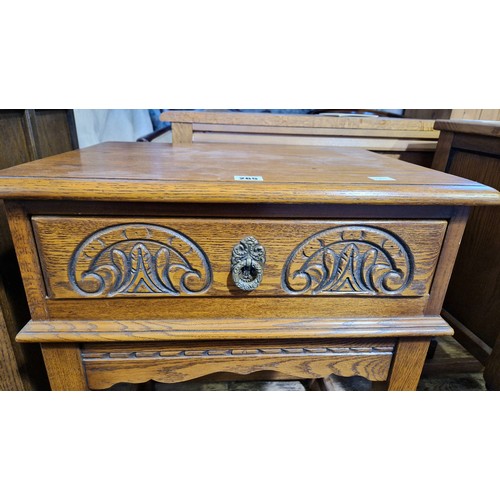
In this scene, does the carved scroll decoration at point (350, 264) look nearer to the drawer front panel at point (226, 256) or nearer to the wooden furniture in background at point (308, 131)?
the drawer front panel at point (226, 256)

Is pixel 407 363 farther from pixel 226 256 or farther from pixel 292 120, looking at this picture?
pixel 292 120

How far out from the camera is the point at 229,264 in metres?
0.56

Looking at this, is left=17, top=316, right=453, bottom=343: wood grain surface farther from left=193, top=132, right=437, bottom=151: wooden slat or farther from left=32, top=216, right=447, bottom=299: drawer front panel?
left=193, top=132, right=437, bottom=151: wooden slat

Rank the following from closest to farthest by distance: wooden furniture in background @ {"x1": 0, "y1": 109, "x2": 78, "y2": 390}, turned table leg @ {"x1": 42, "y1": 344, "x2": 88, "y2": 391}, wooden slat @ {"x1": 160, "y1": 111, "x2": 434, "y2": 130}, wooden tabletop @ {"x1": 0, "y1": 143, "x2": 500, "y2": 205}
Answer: wooden tabletop @ {"x1": 0, "y1": 143, "x2": 500, "y2": 205} → turned table leg @ {"x1": 42, "y1": 344, "x2": 88, "y2": 391} → wooden furniture in background @ {"x1": 0, "y1": 109, "x2": 78, "y2": 390} → wooden slat @ {"x1": 160, "y1": 111, "x2": 434, "y2": 130}

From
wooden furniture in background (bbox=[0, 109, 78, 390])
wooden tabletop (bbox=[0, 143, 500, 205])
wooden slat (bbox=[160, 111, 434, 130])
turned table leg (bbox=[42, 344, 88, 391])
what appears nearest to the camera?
wooden tabletop (bbox=[0, 143, 500, 205])

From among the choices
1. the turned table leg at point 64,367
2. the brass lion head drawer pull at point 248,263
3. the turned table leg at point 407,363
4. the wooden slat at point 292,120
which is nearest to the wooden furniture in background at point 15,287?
the turned table leg at point 64,367

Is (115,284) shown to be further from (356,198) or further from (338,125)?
(338,125)

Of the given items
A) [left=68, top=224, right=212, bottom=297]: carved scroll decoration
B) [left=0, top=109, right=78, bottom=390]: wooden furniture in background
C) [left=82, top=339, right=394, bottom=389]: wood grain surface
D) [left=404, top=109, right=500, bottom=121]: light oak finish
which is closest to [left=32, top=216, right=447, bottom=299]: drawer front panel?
[left=68, top=224, right=212, bottom=297]: carved scroll decoration

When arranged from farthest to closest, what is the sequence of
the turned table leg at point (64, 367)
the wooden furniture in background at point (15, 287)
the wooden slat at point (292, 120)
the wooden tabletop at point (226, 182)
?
1. the wooden slat at point (292, 120)
2. the wooden furniture in background at point (15, 287)
3. the turned table leg at point (64, 367)
4. the wooden tabletop at point (226, 182)

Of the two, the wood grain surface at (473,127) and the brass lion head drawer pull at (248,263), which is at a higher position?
the wood grain surface at (473,127)

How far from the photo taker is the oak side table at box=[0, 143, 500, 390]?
52cm

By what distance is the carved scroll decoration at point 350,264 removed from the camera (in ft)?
1.85

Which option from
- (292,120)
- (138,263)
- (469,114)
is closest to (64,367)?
(138,263)

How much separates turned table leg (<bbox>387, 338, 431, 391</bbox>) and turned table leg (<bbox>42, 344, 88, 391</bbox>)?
57 centimetres
